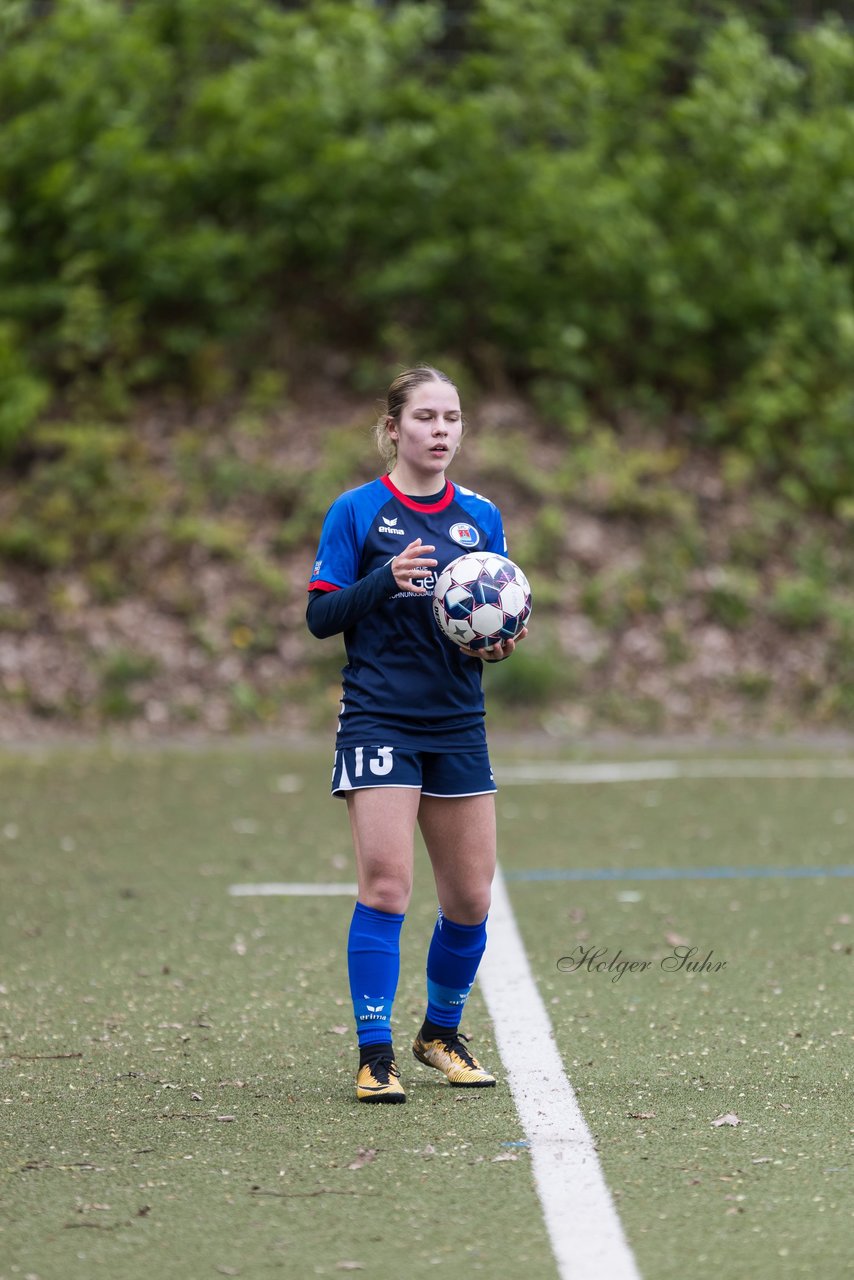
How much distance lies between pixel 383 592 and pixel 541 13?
14.8 m

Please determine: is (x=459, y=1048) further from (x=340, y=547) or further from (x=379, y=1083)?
(x=340, y=547)

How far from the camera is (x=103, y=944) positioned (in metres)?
6.51

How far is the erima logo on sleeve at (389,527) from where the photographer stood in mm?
4656

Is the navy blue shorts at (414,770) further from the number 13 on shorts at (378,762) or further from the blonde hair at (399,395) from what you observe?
the blonde hair at (399,395)

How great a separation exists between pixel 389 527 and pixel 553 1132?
5.53ft

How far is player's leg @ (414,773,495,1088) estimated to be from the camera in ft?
15.2

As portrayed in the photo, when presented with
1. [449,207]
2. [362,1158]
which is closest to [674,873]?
[362,1158]

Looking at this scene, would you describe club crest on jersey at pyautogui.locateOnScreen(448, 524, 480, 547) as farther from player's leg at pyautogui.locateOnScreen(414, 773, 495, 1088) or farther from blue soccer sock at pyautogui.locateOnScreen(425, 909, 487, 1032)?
blue soccer sock at pyautogui.locateOnScreen(425, 909, 487, 1032)

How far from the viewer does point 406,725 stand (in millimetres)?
4551

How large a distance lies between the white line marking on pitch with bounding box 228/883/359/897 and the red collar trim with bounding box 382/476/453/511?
309 centimetres

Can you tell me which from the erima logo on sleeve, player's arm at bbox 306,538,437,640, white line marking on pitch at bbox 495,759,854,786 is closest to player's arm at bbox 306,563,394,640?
player's arm at bbox 306,538,437,640

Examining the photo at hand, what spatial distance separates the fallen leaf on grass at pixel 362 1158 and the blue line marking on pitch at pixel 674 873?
392cm

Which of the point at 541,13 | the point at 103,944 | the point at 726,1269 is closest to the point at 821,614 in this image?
the point at 541,13

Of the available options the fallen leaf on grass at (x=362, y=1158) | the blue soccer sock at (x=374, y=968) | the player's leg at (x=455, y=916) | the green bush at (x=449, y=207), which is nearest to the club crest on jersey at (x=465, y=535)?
the player's leg at (x=455, y=916)
